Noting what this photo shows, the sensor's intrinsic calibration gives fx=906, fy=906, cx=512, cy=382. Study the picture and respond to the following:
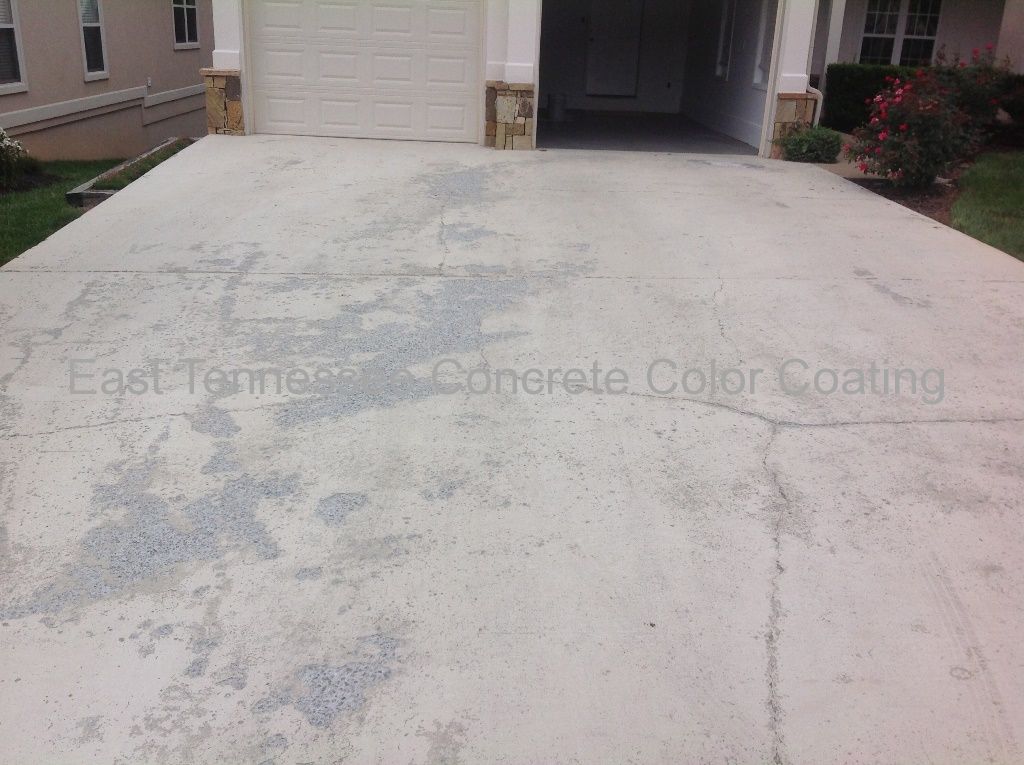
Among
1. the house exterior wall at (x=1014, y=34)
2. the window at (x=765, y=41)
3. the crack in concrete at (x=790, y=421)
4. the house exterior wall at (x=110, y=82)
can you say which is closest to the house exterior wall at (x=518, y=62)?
the window at (x=765, y=41)

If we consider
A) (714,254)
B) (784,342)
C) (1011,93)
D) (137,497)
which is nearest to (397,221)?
(714,254)

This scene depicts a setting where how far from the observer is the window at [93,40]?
13742mm

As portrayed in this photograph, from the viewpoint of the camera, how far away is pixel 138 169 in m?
10.5

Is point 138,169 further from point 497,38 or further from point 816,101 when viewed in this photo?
point 816,101

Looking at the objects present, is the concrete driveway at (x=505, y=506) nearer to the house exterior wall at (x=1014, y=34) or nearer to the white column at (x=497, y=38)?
the white column at (x=497, y=38)

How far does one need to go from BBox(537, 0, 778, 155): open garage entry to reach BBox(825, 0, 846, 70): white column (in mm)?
1954

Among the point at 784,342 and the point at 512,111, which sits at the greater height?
the point at 512,111

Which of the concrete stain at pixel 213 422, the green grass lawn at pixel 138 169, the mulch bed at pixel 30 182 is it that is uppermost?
the green grass lawn at pixel 138 169

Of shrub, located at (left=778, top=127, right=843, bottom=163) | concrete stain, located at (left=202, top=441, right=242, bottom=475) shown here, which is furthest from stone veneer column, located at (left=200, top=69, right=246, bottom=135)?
concrete stain, located at (left=202, top=441, right=242, bottom=475)

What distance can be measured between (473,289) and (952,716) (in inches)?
165

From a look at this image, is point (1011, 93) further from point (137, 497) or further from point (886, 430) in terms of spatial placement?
point (137, 497)

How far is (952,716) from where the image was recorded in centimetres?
275

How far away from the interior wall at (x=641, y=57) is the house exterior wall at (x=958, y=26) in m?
3.23

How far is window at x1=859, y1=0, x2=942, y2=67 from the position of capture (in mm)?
16672
